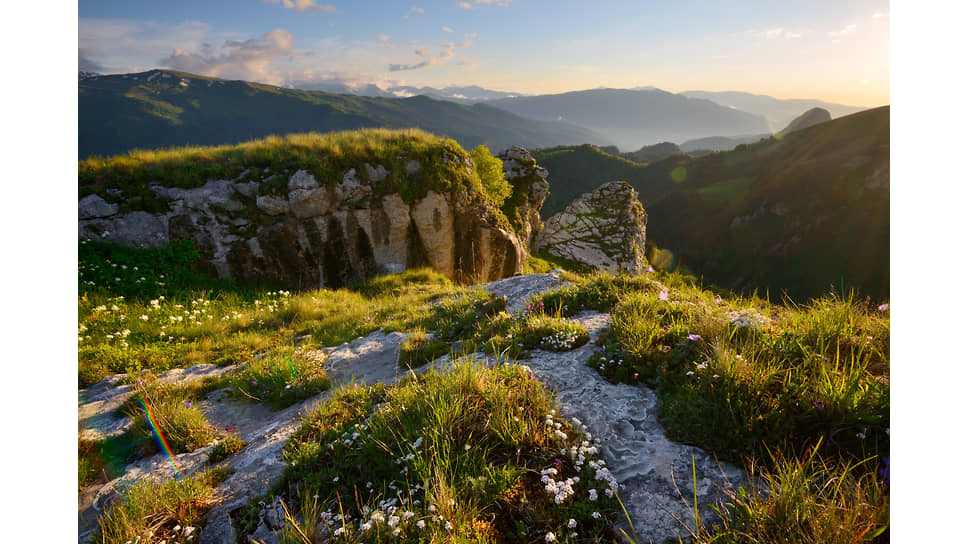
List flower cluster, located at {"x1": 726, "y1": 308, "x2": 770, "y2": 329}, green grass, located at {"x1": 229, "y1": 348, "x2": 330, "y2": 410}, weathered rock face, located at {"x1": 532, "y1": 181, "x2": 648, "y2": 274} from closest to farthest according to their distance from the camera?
flower cluster, located at {"x1": 726, "y1": 308, "x2": 770, "y2": 329} < green grass, located at {"x1": 229, "y1": 348, "x2": 330, "y2": 410} < weathered rock face, located at {"x1": 532, "y1": 181, "x2": 648, "y2": 274}

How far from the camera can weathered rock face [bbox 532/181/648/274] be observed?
3894 cm

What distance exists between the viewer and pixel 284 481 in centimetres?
323

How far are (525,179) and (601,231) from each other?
11481 millimetres

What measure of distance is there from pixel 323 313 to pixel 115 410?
5063 millimetres

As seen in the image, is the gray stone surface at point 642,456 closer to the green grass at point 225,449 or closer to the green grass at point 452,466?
the green grass at point 452,466

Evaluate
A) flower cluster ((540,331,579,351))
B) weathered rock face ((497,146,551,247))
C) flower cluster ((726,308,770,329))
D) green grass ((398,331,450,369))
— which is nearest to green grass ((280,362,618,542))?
flower cluster ((540,331,579,351))

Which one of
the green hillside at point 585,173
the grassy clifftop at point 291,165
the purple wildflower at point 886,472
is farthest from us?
the green hillside at point 585,173

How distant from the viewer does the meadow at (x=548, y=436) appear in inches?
94.3

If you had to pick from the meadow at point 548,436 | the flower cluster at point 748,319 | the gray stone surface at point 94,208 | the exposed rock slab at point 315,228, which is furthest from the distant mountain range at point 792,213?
the gray stone surface at point 94,208

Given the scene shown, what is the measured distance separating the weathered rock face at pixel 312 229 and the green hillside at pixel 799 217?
71308 mm

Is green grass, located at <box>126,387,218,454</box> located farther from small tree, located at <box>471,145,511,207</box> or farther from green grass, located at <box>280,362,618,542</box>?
small tree, located at <box>471,145,511,207</box>

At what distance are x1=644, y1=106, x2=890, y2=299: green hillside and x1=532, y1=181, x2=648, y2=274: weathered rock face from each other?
145 feet

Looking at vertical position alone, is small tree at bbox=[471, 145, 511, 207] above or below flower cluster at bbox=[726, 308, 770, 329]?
above

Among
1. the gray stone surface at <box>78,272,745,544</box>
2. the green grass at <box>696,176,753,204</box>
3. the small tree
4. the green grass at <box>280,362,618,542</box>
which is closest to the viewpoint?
the green grass at <box>280,362,618,542</box>
